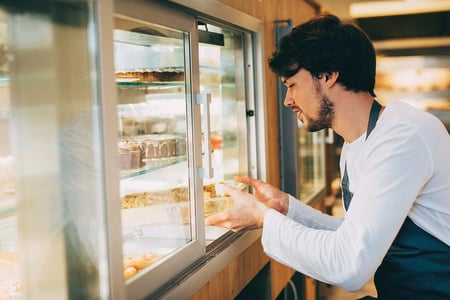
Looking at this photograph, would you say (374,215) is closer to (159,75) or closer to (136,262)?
(136,262)

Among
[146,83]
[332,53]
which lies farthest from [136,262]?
[332,53]

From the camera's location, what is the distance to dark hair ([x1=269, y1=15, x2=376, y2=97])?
1.70 metres

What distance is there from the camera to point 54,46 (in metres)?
1.20

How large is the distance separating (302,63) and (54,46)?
847 millimetres

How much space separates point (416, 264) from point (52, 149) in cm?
114

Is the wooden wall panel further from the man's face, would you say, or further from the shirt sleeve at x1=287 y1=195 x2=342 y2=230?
the man's face

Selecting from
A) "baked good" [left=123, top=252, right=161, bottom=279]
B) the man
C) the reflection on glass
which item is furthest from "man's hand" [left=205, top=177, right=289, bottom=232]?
the reflection on glass

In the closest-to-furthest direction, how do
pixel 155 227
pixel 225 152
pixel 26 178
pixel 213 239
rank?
pixel 26 178, pixel 155 227, pixel 213 239, pixel 225 152

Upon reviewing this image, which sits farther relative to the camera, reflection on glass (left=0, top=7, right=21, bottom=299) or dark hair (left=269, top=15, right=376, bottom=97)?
dark hair (left=269, top=15, right=376, bottom=97)

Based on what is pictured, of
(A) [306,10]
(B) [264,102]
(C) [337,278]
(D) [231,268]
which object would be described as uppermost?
(A) [306,10]

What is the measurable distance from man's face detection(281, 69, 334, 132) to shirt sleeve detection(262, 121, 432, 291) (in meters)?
0.26

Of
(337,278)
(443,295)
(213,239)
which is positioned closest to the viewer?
(337,278)

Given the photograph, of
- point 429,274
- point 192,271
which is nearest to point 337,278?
point 429,274

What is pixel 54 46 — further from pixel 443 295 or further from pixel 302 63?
pixel 443 295
